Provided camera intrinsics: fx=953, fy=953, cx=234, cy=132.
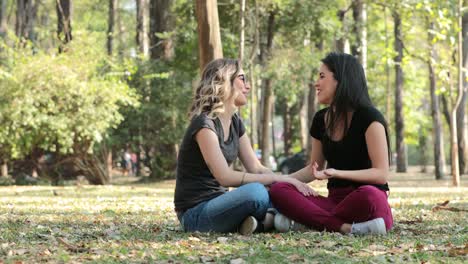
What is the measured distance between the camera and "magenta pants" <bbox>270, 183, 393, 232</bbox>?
25.6ft

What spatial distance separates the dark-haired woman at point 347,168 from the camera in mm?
7871

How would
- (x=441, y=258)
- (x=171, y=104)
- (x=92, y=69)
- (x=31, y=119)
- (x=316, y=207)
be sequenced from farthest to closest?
(x=171, y=104) < (x=92, y=69) < (x=31, y=119) < (x=316, y=207) < (x=441, y=258)

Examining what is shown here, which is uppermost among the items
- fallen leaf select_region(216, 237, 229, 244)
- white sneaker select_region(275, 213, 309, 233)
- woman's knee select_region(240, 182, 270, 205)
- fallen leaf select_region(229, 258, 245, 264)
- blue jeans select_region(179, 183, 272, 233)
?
woman's knee select_region(240, 182, 270, 205)

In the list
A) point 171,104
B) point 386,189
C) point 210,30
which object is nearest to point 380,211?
point 386,189

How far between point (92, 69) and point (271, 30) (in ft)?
26.3

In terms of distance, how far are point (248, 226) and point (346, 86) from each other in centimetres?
144

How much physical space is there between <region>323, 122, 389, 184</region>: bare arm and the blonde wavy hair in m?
1.10

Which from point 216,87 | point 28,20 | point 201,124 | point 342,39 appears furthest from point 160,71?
point 201,124

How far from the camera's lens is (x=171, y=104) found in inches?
1107

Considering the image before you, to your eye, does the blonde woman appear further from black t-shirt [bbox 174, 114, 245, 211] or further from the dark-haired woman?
the dark-haired woman

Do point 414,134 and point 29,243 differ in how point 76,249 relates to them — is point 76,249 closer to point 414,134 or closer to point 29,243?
point 29,243

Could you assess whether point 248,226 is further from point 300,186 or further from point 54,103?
point 54,103

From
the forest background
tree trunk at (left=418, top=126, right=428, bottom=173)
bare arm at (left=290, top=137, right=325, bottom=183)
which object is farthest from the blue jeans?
tree trunk at (left=418, top=126, right=428, bottom=173)

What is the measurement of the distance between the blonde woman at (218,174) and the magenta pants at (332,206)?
0.31 ft
